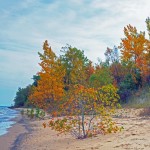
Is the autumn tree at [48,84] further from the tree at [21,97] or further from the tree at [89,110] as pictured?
the tree at [21,97]

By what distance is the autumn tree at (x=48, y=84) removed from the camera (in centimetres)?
3184

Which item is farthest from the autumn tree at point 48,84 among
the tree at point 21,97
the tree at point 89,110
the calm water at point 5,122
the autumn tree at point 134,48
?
the tree at point 21,97

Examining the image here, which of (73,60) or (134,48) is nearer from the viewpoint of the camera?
(134,48)

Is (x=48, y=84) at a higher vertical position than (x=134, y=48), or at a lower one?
lower

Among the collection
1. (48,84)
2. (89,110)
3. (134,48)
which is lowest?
(89,110)

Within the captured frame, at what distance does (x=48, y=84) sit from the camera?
3192 cm

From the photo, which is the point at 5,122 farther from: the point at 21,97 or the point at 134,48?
the point at 21,97

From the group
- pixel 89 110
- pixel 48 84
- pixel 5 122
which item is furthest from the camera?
pixel 48 84

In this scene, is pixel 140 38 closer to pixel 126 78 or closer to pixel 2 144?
pixel 126 78

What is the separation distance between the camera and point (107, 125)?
13531 mm

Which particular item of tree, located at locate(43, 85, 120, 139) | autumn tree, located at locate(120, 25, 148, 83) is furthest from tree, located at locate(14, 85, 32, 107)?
tree, located at locate(43, 85, 120, 139)

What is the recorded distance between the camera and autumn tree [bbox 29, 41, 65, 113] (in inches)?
1254

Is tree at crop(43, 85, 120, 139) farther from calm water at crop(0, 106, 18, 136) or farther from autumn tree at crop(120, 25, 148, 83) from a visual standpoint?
autumn tree at crop(120, 25, 148, 83)

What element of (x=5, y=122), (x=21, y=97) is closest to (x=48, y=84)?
(x=5, y=122)
